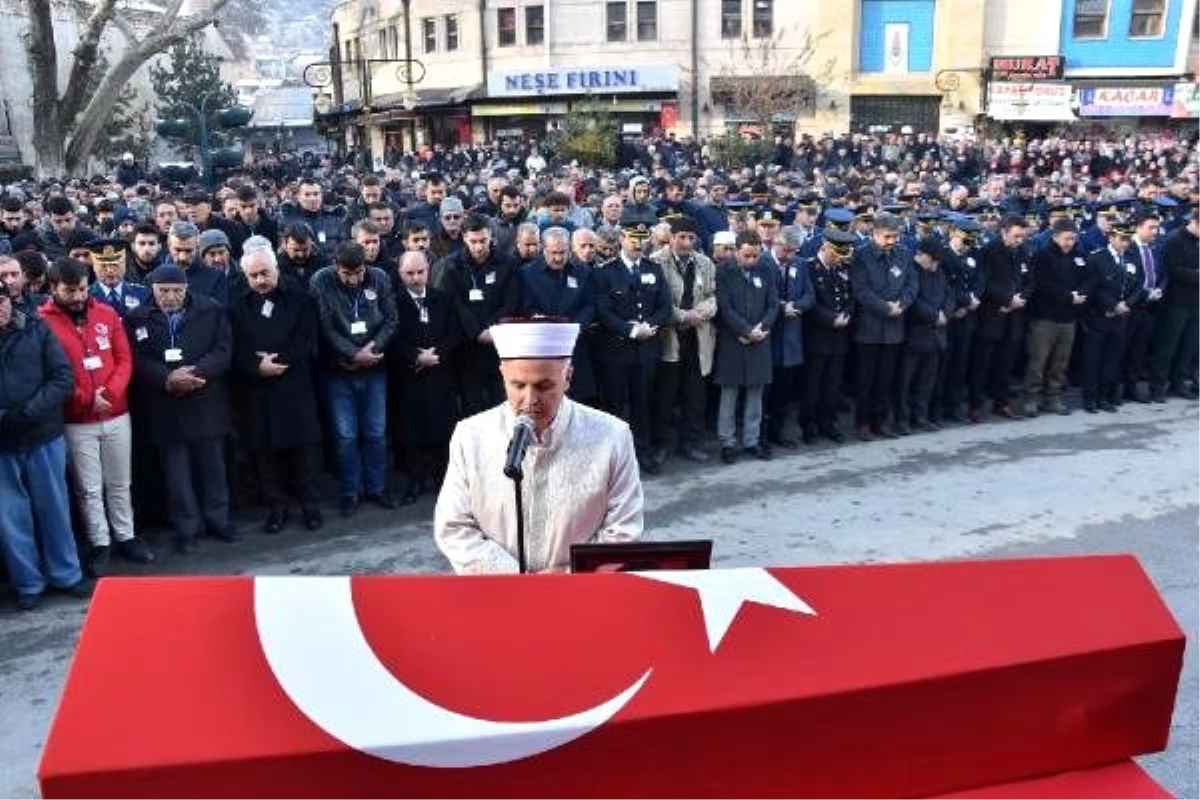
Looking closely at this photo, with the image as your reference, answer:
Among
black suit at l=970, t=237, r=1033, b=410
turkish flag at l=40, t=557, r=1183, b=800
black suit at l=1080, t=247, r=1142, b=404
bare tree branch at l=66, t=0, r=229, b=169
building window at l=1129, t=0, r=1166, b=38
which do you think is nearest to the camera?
turkish flag at l=40, t=557, r=1183, b=800

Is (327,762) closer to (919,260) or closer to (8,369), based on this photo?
(8,369)

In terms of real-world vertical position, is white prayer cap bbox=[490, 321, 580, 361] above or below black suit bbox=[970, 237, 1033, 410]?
above

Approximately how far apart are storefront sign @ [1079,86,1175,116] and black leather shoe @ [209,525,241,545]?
35600 millimetres

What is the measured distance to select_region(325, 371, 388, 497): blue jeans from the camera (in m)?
7.30

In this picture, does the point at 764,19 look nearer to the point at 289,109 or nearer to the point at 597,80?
the point at 597,80

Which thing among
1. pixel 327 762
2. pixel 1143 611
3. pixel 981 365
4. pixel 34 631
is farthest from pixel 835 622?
pixel 981 365

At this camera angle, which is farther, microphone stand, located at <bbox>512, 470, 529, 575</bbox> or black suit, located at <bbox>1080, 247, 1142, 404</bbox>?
black suit, located at <bbox>1080, 247, 1142, 404</bbox>

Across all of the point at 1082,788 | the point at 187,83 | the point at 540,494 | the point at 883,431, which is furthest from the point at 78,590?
the point at 187,83

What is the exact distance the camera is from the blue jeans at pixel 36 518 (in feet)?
18.7

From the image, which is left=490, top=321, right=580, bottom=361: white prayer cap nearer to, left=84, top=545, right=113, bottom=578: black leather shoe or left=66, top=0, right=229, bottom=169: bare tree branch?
left=84, top=545, right=113, bottom=578: black leather shoe

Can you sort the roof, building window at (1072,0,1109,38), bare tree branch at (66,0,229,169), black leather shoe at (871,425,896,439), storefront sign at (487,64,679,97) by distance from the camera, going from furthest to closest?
the roof, storefront sign at (487,64,679,97), building window at (1072,0,1109,38), bare tree branch at (66,0,229,169), black leather shoe at (871,425,896,439)

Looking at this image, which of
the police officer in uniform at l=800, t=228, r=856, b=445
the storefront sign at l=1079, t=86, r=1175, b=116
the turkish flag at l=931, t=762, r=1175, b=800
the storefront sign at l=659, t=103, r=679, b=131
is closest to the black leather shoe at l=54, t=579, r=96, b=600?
the turkish flag at l=931, t=762, r=1175, b=800

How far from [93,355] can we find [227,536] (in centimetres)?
152

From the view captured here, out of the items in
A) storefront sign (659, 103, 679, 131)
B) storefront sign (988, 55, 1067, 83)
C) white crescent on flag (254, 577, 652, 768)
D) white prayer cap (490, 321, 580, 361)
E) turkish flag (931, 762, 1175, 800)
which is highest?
storefront sign (988, 55, 1067, 83)
